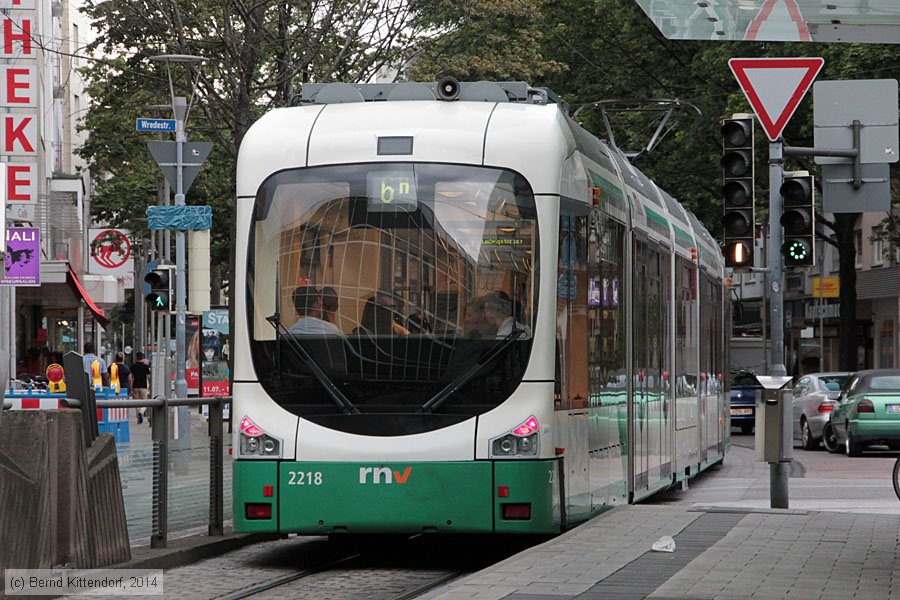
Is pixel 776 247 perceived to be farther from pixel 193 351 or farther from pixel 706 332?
pixel 193 351

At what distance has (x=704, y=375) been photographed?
2353 cm

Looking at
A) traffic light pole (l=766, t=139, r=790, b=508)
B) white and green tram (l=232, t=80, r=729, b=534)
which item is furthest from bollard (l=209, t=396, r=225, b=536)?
traffic light pole (l=766, t=139, r=790, b=508)

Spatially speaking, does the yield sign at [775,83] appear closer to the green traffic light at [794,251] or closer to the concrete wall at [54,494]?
the green traffic light at [794,251]

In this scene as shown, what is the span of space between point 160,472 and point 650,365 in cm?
598

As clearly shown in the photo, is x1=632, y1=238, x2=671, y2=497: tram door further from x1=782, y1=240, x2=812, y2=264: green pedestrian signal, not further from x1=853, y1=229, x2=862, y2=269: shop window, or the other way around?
x1=853, y1=229, x2=862, y2=269: shop window

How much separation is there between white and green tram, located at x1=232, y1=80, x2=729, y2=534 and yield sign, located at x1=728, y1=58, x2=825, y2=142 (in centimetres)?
241

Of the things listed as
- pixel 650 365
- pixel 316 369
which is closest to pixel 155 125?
pixel 650 365

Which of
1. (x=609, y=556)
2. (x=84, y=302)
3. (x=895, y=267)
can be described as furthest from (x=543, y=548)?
(x=895, y=267)

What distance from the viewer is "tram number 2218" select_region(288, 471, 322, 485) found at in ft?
40.6

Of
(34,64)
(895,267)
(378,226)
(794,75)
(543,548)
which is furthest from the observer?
(895,267)

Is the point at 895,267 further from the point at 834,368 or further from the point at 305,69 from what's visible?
the point at 305,69

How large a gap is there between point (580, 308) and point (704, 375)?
33.9 feet

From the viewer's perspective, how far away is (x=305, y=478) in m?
12.4

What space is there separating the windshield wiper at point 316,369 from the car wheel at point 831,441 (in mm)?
21723
